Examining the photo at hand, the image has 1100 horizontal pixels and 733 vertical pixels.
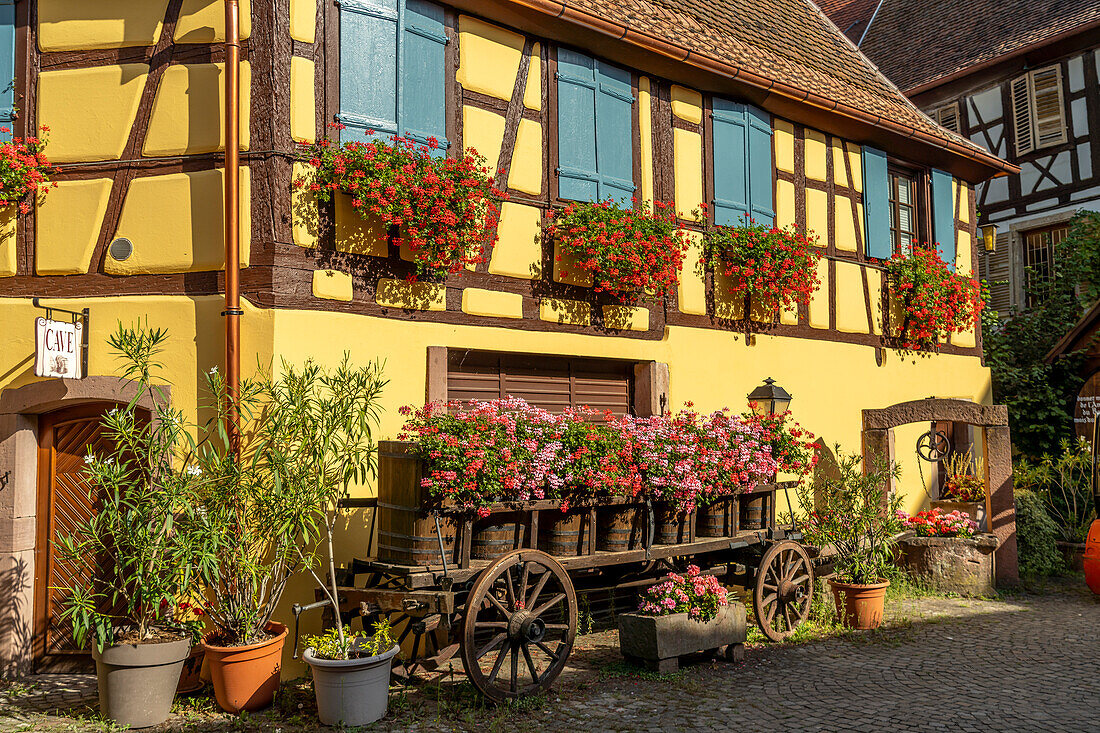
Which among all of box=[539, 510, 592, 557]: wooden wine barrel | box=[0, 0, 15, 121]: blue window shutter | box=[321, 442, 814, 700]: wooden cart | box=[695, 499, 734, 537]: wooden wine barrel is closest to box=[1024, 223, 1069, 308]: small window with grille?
→ box=[695, 499, 734, 537]: wooden wine barrel

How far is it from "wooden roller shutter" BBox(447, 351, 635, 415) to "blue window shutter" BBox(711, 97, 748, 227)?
1.92m

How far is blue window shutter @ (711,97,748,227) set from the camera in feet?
28.8

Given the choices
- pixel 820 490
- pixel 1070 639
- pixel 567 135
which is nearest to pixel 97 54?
pixel 567 135

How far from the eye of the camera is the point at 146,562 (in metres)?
5.09

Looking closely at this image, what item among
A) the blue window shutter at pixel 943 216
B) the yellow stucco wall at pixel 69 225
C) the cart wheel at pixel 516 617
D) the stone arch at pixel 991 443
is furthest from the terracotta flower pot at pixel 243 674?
the blue window shutter at pixel 943 216

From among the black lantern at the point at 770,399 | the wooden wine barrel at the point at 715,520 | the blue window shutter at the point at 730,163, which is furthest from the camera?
the blue window shutter at the point at 730,163

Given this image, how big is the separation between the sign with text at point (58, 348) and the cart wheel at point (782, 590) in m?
5.06

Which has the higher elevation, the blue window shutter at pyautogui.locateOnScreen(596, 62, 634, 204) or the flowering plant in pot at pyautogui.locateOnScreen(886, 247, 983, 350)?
the blue window shutter at pyautogui.locateOnScreen(596, 62, 634, 204)

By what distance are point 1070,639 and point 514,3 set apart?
6755 mm

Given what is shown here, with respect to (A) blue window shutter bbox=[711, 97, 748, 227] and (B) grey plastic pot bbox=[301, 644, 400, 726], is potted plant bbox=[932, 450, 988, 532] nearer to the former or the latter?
(A) blue window shutter bbox=[711, 97, 748, 227]

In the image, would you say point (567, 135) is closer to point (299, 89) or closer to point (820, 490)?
point (299, 89)

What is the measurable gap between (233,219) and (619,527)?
3.27 metres

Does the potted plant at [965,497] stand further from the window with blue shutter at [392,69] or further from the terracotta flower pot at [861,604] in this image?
the window with blue shutter at [392,69]

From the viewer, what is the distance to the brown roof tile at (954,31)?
14.2m
